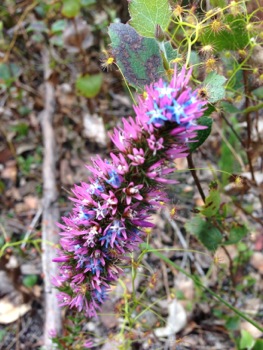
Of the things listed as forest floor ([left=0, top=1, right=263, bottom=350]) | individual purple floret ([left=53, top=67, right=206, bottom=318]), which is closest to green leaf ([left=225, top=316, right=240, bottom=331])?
forest floor ([left=0, top=1, right=263, bottom=350])

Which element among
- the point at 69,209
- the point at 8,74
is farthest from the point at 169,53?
the point at 8,74

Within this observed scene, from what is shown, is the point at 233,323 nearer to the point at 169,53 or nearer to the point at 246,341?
the point at 246,341

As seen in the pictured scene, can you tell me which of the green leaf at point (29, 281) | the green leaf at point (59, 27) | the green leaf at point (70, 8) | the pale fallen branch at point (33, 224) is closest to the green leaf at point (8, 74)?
the green leaf at point (59, 27)

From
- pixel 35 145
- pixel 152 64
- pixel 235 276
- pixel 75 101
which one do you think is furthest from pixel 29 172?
pixel 152 64

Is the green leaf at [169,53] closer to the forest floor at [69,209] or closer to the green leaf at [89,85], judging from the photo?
the forest floor at [69,209]

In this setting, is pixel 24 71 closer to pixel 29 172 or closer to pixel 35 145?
pixel 35 145

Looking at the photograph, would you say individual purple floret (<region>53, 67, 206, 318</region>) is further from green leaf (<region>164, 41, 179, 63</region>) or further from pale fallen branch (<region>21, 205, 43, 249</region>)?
pale fallen branch (<region>21, 205, 43, 249</region>)
